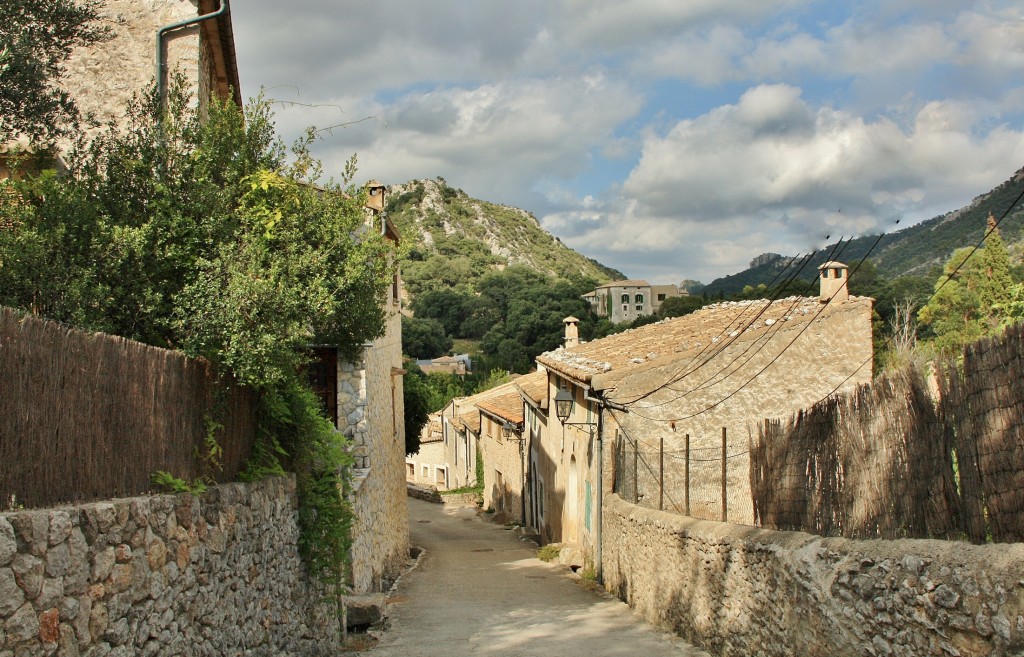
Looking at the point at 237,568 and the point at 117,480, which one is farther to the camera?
the point at 237,568

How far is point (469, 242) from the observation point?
133250 millimetres

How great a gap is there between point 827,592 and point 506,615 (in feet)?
24.2

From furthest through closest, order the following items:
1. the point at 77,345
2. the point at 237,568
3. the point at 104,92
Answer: the point at 104,92, the point at 237,568, the point at 77,345

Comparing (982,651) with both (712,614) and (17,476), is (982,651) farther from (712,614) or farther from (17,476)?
(712,614)

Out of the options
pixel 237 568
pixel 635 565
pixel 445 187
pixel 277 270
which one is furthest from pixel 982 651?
pixel 445 187

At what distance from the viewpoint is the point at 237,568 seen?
24.4ft

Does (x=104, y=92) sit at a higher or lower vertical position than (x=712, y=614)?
higher

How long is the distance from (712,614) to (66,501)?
7.26 meters

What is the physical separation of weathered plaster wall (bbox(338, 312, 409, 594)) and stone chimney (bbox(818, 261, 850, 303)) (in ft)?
30.0

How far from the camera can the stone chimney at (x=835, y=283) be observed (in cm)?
1938

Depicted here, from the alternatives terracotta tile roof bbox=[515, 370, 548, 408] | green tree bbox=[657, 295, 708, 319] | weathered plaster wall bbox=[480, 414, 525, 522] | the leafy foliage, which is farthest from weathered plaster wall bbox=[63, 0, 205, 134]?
green tree bbox=[657, 295, 708, 319]

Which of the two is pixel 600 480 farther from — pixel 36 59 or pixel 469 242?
pixel 469 242

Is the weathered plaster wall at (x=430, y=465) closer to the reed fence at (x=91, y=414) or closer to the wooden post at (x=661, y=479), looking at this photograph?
the wooden post at (x=661, y=479)

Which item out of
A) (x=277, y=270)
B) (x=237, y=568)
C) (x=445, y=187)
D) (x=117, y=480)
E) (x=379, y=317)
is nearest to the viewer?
(x=117, y=480)
